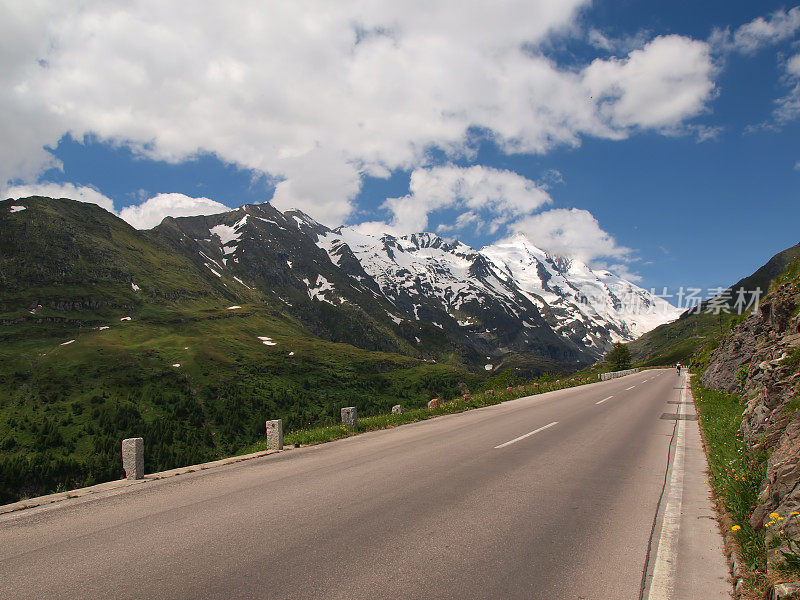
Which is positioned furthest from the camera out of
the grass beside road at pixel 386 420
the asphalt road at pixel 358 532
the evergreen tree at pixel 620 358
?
the evergreen tree at pixel 620 358

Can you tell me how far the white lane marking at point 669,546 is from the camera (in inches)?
207

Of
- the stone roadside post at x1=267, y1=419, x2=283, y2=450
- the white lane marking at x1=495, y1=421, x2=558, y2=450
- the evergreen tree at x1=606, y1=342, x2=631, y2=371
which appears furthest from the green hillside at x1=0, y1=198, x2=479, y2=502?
the white lane marking at x1=495, y1=421, x2=558, y2=450

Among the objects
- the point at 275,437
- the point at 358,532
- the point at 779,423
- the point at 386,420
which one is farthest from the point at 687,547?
the point at 386,420

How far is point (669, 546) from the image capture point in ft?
21.2

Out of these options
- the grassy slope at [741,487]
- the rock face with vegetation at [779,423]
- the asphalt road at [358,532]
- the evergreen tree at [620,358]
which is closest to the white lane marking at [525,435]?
the asphalt road at [358,532]

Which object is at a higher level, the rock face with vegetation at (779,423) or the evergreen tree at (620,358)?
the rock face with vegetation at (779,423)

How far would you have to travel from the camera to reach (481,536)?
6422 millimetres

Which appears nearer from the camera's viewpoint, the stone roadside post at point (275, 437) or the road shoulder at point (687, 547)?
the road shoulder at point (687, 547)

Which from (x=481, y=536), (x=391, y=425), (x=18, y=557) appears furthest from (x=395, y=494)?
(x=391, y=425)

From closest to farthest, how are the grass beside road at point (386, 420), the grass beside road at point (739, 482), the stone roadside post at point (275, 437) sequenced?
the grass beside road at point (739, 482) < the stone roadside post at point (275, 437) < the grass beside road at point (386, 420)

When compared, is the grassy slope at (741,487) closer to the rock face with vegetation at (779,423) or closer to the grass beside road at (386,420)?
the rock face with vegetation at (779,423)

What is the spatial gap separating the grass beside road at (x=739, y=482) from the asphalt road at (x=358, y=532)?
45.4 inches

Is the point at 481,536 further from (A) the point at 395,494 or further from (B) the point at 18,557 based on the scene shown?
(B) the point at 18,557

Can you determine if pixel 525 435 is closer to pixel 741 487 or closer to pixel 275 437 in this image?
pixel 741 487
